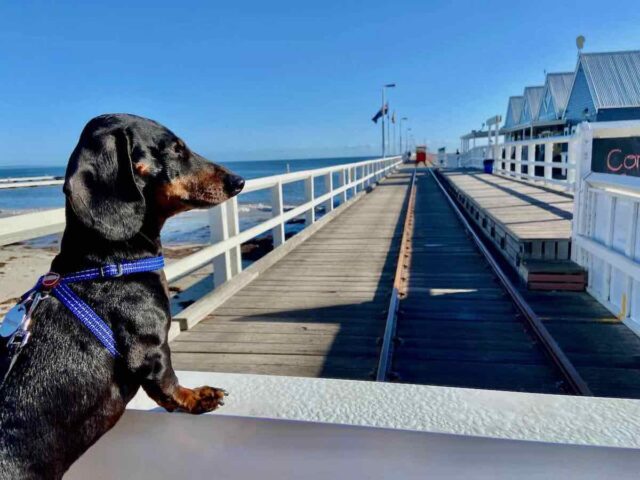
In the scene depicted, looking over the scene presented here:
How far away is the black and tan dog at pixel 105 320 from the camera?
105 cm

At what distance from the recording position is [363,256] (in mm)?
6129

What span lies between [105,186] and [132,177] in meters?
0.08

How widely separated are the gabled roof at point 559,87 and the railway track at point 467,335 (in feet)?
110

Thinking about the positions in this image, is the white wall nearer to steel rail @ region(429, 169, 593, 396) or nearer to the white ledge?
steel rail @ region(429, 169, 593, 396)

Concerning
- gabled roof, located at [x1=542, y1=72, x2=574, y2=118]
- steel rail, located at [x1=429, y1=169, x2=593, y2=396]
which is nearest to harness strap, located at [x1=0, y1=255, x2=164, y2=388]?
steel rail, located at [x1=429, y1=169, x2=593, y2=396]

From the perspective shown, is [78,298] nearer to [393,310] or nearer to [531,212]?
[393,310]

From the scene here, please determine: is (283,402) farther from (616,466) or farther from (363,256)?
(363,256)

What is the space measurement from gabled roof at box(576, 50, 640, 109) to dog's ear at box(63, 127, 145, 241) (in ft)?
96.3

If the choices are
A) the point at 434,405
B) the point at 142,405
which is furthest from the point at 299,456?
the point at 142,405

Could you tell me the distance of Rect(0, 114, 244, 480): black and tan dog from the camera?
41.4 inches

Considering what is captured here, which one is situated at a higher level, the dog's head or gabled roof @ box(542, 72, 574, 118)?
gabled roof @ box(542, 72, 574, 118)

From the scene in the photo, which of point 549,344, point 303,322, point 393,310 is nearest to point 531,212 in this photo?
point 393,310

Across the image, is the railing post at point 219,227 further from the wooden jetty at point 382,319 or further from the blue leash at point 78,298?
the blue leash at point 78,298

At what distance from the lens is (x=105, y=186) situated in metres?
1.22
